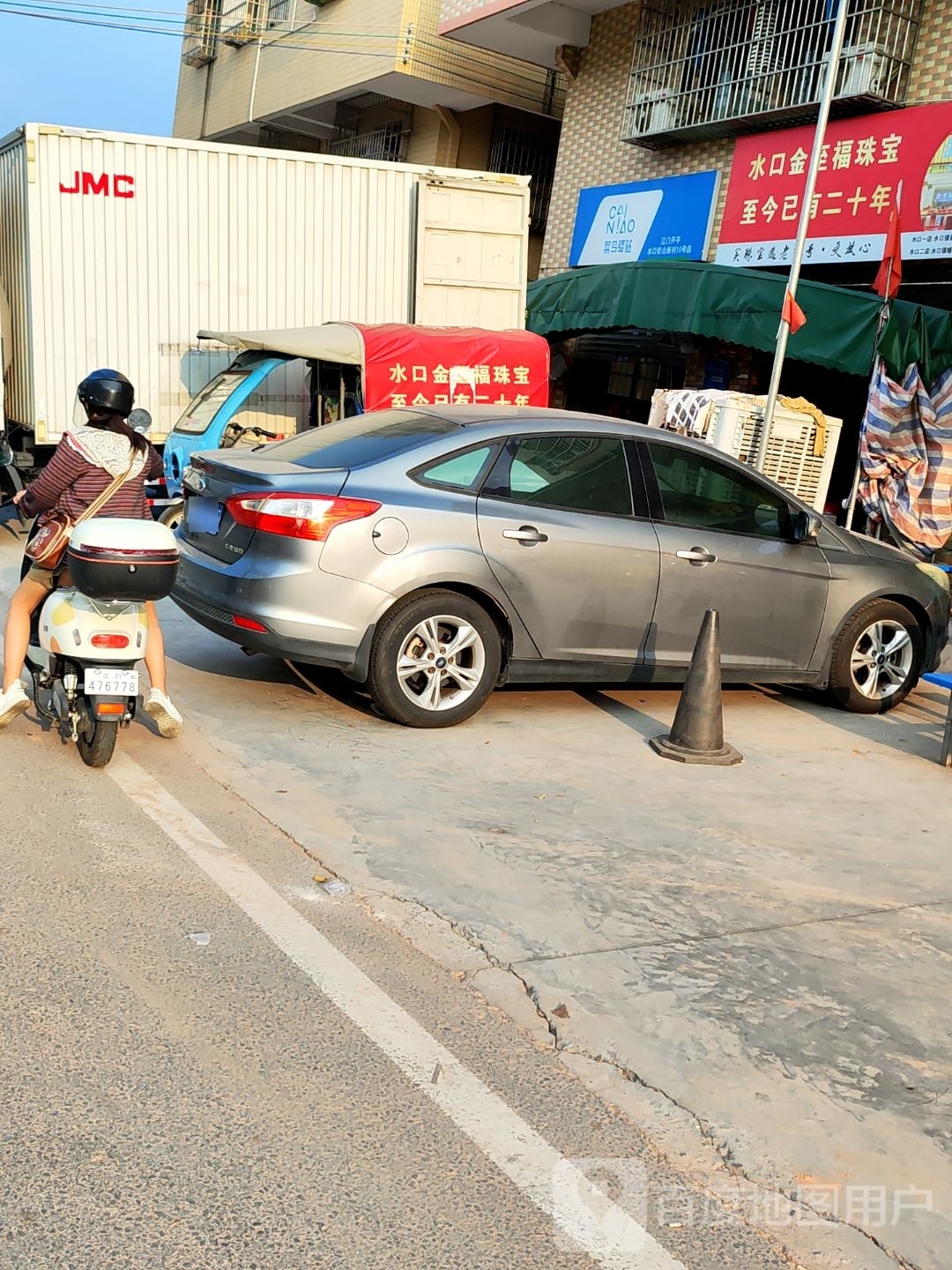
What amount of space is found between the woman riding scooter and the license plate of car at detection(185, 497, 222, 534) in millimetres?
918

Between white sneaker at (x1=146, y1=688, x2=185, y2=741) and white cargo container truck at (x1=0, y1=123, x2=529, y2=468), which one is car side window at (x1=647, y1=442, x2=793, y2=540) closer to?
white sneaker at (x1=146, y1=688, x2=185, y2=741)

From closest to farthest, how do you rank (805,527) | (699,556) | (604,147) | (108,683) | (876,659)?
(108,683) < (699,556) < (805,527) < (876,659) < (604,147)

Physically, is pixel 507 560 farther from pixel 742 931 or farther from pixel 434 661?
pixel 742 931

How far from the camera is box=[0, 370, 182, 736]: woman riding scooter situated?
543 cm

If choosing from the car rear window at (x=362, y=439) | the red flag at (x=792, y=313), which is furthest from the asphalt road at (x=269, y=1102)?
the red flag at (x=792, y=313)

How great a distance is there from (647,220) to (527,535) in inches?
500

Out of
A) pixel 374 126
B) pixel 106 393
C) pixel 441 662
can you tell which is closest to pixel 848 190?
pixel 441 662

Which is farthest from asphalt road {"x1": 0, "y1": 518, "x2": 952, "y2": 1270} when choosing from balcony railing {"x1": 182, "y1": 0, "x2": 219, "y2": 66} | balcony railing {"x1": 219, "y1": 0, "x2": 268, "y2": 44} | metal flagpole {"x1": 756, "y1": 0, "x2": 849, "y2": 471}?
balcony railing {"x1": 182, "y1": 0, "x2": 219, "y2": 66}

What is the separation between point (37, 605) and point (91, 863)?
5.75 ft

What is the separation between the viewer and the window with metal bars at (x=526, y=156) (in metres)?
24.5

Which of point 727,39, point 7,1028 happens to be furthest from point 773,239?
point 7,1028

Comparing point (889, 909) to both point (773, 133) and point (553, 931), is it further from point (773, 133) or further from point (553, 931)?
point (773, 133)

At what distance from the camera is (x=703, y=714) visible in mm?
6496

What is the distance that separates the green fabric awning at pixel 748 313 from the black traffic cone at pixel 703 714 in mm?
6403
